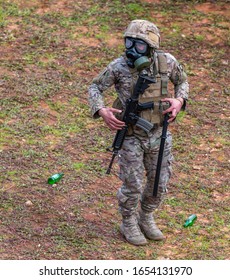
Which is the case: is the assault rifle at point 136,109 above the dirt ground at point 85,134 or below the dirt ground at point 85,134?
above

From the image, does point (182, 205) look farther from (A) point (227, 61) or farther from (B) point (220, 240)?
(A) point (227, 61)

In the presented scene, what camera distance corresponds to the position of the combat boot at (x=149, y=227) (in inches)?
298

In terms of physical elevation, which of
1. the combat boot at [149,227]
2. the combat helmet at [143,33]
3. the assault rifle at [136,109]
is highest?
the combat helmet at [143,33]

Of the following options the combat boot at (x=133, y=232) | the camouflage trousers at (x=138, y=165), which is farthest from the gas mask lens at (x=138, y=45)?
the combat boot at (x=133, y=232)

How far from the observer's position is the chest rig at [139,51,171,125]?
6926 millimetres

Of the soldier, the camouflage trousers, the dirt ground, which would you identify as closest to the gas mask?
the soldier

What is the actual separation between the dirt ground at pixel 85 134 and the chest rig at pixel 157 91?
136 centimetres

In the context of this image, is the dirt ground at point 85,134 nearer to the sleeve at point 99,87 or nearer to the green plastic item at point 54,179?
the green plastic item at point 54,179

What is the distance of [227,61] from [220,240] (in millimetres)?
4779

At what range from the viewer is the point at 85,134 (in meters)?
9.95

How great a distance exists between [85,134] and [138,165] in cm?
293

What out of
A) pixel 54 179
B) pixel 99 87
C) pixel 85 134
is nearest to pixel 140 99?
pixel 99 87

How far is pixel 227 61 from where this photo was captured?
39.0ft

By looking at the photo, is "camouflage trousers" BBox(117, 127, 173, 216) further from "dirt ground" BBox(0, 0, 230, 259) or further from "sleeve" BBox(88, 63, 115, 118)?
"dirt ground" BBox(0, 0, 230, 259)
